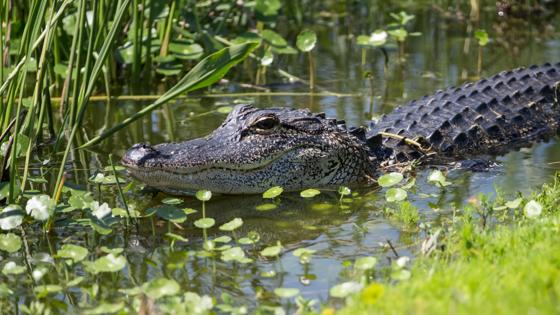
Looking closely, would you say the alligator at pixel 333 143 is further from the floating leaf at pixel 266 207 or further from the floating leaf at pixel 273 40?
the floating leaf at pixel 273 40

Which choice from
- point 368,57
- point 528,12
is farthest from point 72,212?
point 528,12

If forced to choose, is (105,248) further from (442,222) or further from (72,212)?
(442,222)

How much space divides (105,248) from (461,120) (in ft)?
12.2

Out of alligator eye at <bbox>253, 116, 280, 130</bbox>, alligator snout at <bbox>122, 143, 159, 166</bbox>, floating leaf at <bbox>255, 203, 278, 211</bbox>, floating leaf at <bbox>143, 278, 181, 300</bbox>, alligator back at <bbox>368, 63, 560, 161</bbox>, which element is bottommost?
floating leaf at <bbox>255, 203, 278, 211</bbox>

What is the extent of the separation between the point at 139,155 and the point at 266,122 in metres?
0.95

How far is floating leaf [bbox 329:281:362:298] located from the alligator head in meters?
2.03

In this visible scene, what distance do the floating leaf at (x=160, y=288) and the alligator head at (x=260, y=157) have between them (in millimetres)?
1743

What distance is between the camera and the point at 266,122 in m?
6.29

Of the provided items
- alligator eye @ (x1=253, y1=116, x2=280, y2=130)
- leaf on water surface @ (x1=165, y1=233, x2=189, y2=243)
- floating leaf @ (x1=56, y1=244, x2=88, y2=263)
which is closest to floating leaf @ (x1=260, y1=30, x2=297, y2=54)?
alligator eye @ (x1=253, y1=116, x2=280, y2=130)

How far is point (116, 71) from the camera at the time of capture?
891 cm

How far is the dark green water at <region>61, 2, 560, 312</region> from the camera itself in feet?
15.4

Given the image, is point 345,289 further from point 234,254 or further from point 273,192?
point 273,192

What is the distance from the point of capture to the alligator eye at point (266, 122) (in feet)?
20.6

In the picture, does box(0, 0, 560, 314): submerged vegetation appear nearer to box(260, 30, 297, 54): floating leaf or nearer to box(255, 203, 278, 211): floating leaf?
box(255, 203, 278, 211): floating leaf
